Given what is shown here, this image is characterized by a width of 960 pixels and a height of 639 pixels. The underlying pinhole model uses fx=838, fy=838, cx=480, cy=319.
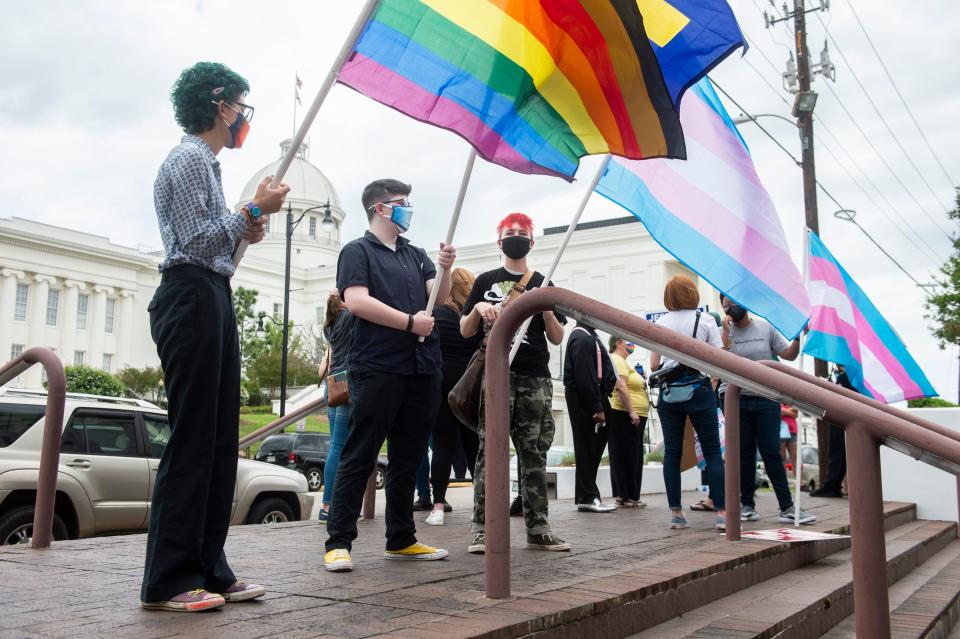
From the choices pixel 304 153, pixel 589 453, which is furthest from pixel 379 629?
pixel 304 153

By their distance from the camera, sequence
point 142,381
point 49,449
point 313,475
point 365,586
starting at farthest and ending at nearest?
point 142,381
point 313,475
point 49,449
point 365,586

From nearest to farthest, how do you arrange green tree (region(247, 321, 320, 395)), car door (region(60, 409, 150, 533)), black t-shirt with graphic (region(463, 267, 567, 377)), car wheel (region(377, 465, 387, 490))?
black t-shirt with graphic (region(463, 267, 567, 377)) < car door (region(60, 409, 150, 533)) < car wheel (region(377, 465, 387, 490)) < green tree (region(247, 321, 320, 395))

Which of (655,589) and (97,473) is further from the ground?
(97,473)

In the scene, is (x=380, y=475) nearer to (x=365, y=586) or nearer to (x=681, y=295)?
(x=681, y=295)

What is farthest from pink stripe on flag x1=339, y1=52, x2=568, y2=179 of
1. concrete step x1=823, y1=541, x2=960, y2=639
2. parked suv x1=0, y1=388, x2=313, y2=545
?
parked suv x1=0, y1=388, x2=313, y2=545

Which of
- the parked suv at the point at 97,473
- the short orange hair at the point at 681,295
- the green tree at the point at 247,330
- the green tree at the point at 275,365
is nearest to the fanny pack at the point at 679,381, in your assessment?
the short orange hair at the point at 681,295

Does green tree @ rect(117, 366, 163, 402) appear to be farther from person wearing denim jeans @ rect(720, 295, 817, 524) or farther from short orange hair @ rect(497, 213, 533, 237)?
short orange hair @ rect(497, 213, 533, 237)

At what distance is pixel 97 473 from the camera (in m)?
7.74

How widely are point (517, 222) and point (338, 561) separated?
241cm

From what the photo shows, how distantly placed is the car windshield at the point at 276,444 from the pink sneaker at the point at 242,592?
66.6 feet

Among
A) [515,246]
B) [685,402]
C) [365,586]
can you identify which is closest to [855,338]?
[685,402]

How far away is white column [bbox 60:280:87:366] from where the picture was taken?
226 feet

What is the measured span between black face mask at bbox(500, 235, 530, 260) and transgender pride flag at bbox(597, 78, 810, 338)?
904 mm

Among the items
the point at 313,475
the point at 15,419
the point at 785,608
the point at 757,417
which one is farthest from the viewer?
the point at 313,475
